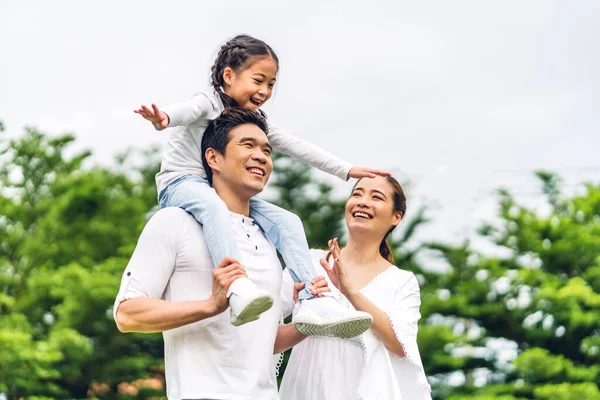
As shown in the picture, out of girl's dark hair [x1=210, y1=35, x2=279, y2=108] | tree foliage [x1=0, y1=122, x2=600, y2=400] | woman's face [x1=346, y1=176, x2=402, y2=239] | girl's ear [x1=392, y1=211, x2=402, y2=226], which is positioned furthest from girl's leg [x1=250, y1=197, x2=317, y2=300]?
tree foliage [x1=0, y1=122, x2=600, y2=400]

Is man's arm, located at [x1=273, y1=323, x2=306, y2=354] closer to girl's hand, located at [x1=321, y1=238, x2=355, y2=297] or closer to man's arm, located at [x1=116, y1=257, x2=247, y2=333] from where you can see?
girl's hand, located at [x1=321, y1=238, x2=355, y2=297]

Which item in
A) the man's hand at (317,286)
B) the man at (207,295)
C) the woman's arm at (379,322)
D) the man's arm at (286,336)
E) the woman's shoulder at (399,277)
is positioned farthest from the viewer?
the woman's shoulder at (399,277)

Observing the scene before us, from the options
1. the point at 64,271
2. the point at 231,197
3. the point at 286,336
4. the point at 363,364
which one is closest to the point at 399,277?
the point at 363,364

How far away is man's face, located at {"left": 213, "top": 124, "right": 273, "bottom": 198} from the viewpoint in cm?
327

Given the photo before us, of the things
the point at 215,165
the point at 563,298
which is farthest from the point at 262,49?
the point at 563,298

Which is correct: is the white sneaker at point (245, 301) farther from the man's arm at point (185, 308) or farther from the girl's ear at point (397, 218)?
the girl's ear at point (397, 218)

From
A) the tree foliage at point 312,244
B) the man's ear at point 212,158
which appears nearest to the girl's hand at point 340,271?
the man's ear at point 212,158

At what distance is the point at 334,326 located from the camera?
3.22 metres

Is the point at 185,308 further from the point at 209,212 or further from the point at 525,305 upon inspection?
the point at 525,305

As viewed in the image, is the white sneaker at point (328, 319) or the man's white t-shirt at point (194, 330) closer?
the man's white t-shirt at point (194, 330)

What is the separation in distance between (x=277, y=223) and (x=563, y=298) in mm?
12633

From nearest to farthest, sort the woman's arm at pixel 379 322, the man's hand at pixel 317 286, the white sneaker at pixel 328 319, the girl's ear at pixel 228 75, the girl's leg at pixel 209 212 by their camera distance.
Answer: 1. the girl's leg at pixel 209 212
2. the white sneaker at pixel 328 319
3. the man's hand at pixel 317 286
4. the girl's ear at pixel 228 75
5. the woman's arm at pixel 379 322

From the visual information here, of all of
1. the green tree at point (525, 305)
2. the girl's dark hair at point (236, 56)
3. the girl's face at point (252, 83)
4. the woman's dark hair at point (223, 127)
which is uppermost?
the girl's dark hair at point (236, 56)

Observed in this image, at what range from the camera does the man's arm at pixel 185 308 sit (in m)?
2.94
